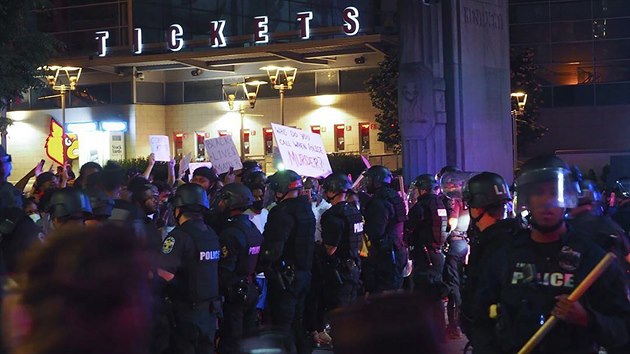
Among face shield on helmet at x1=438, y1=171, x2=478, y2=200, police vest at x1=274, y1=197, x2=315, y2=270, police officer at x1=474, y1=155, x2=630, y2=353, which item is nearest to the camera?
police officer at x1=474, y1=155, x2=630, y2=353

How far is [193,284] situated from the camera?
816 cm

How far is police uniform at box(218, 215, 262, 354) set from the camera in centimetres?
923

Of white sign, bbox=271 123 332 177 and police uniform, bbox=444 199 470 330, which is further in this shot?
white sign, bbox=271 123 332 177

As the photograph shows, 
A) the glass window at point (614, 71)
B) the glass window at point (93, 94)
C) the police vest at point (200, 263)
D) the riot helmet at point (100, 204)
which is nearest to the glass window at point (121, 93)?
the glass window at point (93, 94)

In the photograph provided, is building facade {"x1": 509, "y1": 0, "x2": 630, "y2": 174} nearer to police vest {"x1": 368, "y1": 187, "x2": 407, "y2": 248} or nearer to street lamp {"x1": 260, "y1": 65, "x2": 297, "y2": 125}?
street lamp {"x1": 260, "y1": 65, "x2": 297, "y2": 125}

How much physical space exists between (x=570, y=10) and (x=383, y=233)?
36279 millimetres

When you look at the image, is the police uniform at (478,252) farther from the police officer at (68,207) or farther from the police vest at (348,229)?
the police vest at (348,229)

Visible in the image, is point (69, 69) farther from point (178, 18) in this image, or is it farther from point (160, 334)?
point (160, 334)

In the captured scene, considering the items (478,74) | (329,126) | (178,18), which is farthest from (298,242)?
(178,18)

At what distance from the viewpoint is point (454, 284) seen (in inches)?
512

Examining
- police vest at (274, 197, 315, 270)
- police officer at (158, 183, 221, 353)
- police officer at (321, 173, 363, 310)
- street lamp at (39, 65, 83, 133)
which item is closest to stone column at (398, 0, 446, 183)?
police officer at (321, 173, 363, 310)

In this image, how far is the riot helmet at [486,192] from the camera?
24.9ft

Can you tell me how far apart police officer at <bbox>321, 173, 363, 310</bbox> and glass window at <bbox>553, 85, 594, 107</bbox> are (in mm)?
35473

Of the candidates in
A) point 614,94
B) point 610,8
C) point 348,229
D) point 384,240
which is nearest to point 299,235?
point 348,229
